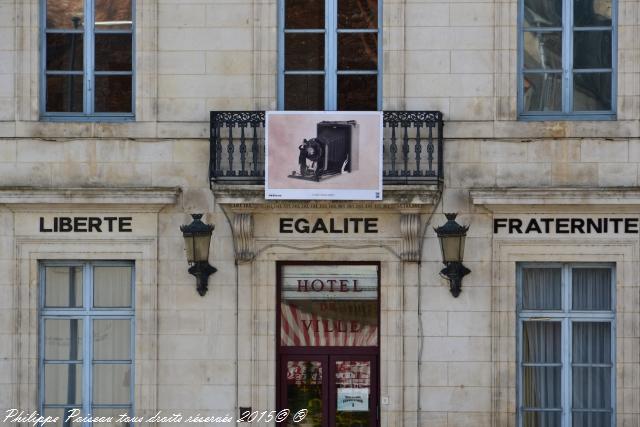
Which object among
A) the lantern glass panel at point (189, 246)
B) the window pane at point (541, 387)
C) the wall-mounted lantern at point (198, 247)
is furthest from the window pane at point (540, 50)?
the lantern glass panel at point (189, 246)

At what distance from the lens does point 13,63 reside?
14531 millimetres

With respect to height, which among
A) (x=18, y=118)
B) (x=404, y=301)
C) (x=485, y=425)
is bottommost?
(x=485, y=425)

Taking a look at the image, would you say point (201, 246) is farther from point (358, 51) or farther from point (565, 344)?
point (565, 344)

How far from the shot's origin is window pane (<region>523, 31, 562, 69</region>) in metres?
14.5

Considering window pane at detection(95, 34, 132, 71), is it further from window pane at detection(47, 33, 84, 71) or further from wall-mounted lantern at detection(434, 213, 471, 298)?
wall-mounted lantern at detection(434, 213, 471, 298)

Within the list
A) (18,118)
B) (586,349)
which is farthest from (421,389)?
(18,118)

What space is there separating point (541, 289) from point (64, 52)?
19.3 feet

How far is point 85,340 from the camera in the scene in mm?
14594

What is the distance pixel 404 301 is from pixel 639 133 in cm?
311

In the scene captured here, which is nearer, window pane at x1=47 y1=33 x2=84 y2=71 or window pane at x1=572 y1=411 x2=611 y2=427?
window pane at x1=572 y1=411 x2=611 y2=427

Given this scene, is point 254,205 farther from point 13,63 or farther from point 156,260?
point 13,63

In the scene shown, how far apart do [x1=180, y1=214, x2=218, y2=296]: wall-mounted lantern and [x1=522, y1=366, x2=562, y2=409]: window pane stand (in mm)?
3635

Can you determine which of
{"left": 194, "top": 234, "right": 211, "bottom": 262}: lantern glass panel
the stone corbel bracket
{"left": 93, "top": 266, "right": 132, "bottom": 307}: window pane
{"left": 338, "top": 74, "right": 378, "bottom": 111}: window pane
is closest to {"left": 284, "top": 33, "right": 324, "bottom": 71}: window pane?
{"left": 338, "top": 74, "right": 378, "bottom": 111}: window pane

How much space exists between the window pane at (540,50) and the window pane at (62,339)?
18.9 ft
